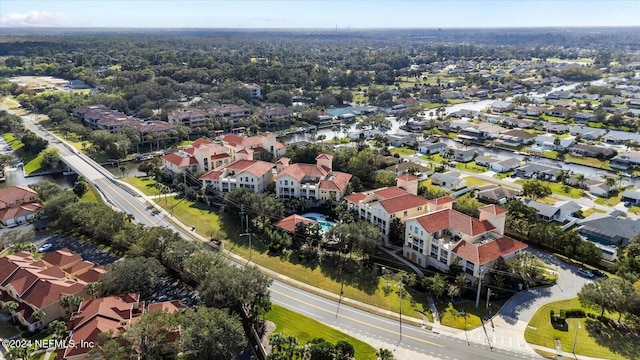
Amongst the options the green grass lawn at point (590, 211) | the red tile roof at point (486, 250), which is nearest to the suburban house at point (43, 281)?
the red tile roof at point (486, 250)

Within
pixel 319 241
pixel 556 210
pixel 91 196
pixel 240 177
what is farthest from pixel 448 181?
pixel 91 196

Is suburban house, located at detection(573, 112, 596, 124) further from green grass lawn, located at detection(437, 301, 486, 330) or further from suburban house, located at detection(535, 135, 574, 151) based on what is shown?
green grass lawn, located at detection(437, 301, 486, 330)

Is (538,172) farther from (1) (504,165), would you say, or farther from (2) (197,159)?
(2) (197,159)

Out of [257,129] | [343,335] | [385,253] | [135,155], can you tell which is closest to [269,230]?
[385,253]

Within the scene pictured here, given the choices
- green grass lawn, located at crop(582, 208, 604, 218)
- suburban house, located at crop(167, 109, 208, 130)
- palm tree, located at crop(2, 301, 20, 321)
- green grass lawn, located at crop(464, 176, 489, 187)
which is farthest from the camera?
suburban house, located at crop(167, 109, 208, 130)

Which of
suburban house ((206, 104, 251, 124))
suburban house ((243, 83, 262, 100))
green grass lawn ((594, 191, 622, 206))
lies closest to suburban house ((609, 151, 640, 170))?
green grass lawn ((594, 191, 622, 206))

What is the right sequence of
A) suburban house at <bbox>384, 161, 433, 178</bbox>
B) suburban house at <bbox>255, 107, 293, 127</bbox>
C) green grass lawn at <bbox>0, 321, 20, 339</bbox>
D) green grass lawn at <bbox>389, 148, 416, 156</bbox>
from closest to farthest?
green grass lawn at <bbox>0, 321, 20, 339</bbox>, suburban house at <bbox>384, 161, 433, 178</bbox>, green grass lawn at <bbox>389, 148, 416, 156</bbox>, suburban house at <bbox>255, 107, 293, 127</bbox>
